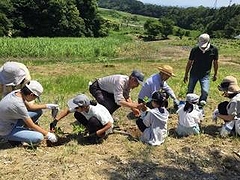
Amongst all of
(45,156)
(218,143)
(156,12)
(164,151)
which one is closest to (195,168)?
(164,151)

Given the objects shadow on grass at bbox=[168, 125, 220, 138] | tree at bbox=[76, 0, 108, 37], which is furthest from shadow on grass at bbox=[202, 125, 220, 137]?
tree at bbox=[76, 0, 108, 37]

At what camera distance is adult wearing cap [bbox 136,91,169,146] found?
6043 mm

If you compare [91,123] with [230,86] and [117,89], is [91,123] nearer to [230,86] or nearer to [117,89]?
[117,89]

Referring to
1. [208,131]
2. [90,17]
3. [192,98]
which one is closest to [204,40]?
[192,98]

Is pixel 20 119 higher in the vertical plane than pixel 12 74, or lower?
lower

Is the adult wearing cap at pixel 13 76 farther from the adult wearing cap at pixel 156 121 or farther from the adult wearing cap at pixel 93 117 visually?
the adult wearing cap at pixel 156 121

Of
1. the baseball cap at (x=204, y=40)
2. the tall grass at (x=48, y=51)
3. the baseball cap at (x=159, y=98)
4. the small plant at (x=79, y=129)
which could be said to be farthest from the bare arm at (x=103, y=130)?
the tall grass at (x=48, y=51)

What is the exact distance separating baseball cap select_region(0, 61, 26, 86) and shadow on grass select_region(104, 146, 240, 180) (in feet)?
6.48

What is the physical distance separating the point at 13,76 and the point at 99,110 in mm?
Result: 1492

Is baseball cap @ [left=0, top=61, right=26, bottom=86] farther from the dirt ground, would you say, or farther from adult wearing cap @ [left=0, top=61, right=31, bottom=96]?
the dirt ground

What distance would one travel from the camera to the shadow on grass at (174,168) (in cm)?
503

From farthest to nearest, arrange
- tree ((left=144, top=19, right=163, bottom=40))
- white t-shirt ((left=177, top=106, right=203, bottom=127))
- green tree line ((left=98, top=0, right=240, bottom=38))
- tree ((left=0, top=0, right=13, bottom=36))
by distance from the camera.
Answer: green tree line ((left=98, top=0, right=240, bottom=38)) < tree ((left=144, top=19, right=163, bottom=40)) < tree ((left=0, top=0, right=13, bottom=36)) < white t-shirt ((left=177, top=106, right=203, bottom=127))

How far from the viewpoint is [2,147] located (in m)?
5.93

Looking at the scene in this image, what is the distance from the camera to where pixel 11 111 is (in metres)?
5.58
